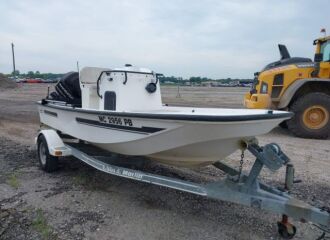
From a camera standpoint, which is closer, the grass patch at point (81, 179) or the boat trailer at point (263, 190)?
the boat trailer at point (263, 190)

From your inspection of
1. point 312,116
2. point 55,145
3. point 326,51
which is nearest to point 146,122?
point 55,145

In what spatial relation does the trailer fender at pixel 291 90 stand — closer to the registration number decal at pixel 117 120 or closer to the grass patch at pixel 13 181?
the registration number decal at pixel 117 120

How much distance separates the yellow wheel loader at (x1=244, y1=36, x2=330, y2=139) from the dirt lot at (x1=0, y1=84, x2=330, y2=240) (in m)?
2.57

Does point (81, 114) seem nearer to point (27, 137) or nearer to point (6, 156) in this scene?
point (6, 156)

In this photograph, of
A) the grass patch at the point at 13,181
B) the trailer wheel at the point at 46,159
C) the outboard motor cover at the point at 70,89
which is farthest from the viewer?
the outboard motor cover at the point at 70,89

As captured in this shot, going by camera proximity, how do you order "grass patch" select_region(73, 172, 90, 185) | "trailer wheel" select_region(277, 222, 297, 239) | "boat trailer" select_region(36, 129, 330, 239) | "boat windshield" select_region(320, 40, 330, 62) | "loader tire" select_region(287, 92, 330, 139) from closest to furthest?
"boat trailer" select_region(36, 129, 330, 239), "trailer wheel" select_region(277, 222, 297, 239), "grass patch" select_region(73, 172, 90, 185), "loader tire" select_region(287, 92, 330, 139), "boat windshield" select_region(320, 40, 330, 62)

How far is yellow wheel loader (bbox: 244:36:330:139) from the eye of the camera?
931cm

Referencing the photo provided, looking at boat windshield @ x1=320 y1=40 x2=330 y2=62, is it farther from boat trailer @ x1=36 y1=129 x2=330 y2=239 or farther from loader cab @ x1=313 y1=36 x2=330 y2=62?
boat trailer @ x1=36 y1=129 x2=330 y2=239

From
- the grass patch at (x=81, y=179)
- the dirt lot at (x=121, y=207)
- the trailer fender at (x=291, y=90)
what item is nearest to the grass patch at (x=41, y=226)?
the dirt lot at (x=121, y=207)

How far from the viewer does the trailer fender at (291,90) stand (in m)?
9.33

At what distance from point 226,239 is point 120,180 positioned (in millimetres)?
2370

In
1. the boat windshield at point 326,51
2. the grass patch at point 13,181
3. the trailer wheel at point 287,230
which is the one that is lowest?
the grass patch at point 13,181

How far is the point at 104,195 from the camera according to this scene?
17.0ft

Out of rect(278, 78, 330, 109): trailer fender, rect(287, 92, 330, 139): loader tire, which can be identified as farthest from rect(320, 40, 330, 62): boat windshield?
rect(287, 92, 330, 139): loader tire
